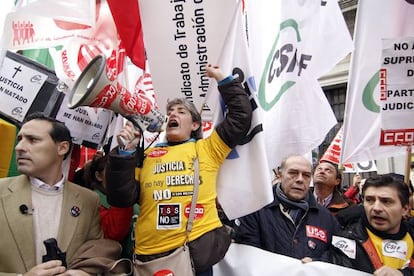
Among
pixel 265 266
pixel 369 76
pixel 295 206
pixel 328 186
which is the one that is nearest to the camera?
pixel 265 266

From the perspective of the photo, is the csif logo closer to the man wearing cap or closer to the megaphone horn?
the megaphone horn

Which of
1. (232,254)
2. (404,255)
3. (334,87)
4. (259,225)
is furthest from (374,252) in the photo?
(334,87)

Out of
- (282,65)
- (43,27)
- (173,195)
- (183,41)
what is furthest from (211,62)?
(43,27)

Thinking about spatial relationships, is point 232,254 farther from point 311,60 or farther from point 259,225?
point 311,60

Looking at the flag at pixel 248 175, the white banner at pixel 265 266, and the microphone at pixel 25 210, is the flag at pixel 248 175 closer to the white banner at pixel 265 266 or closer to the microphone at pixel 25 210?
the white banner at pixel 265 266

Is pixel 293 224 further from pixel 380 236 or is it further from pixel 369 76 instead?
pixel 369 76

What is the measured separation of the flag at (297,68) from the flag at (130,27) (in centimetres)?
102

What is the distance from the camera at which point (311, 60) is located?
3375 mm

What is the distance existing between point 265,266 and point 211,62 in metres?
1.53

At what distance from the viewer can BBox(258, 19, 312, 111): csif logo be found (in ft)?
11.0

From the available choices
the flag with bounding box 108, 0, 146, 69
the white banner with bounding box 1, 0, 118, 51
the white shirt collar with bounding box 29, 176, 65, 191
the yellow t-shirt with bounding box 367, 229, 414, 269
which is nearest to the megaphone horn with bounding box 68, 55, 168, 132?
the white shirt collar with bounding box 29, 176, 65, 191

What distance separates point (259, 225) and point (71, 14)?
2136mm

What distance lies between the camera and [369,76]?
9.89ft

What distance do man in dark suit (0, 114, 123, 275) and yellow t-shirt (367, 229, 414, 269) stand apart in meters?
1.51
